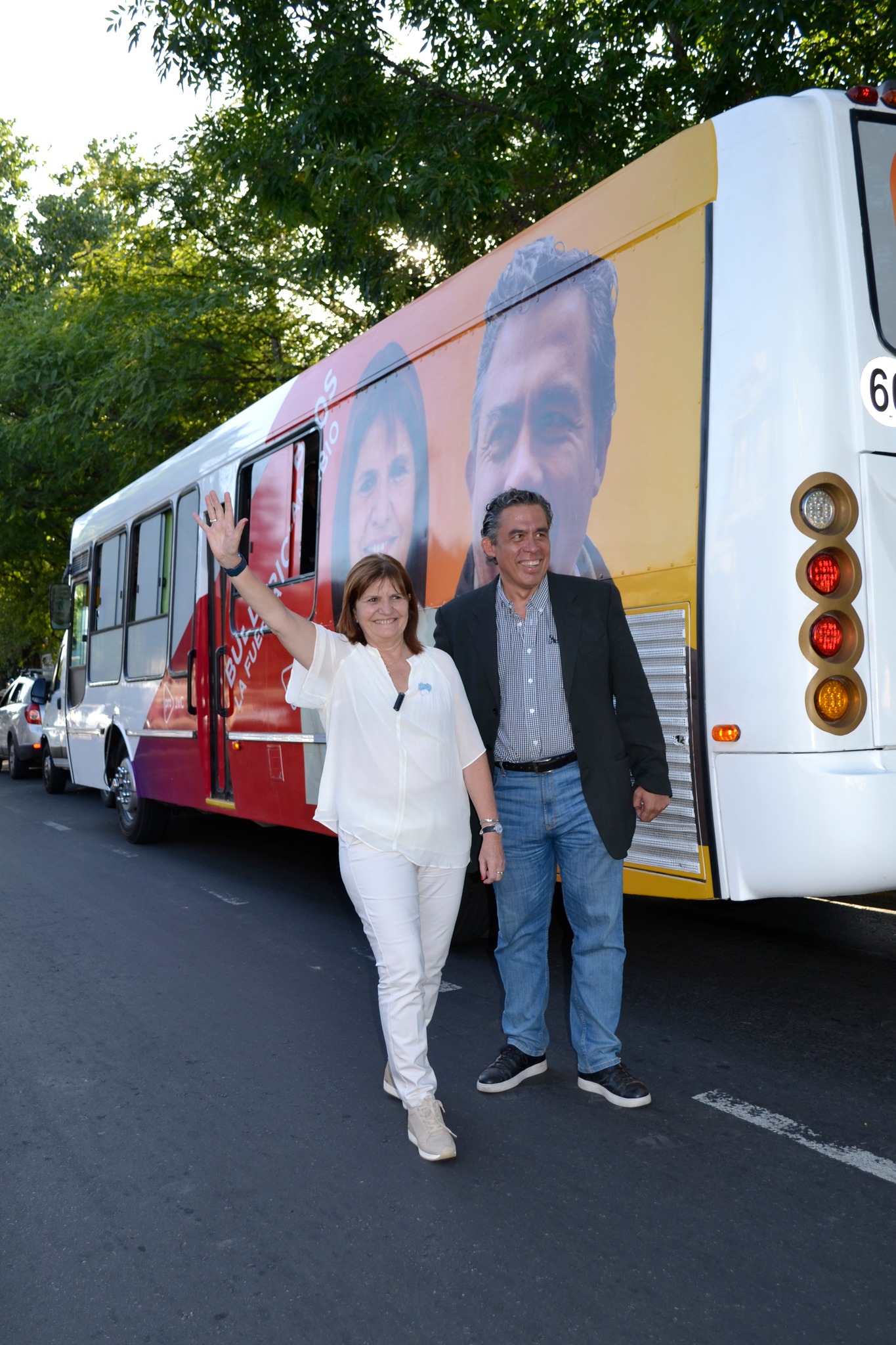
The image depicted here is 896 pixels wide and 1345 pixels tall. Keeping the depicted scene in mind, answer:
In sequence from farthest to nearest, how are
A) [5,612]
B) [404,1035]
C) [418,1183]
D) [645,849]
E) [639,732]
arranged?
[5,612] → [645,849] → [639,732] → [404,1035] → [418,1183]

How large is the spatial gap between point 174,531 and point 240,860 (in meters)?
2.58

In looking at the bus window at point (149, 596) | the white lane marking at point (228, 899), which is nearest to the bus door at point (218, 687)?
the white lane marking at point (228, 899)

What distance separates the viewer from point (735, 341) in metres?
3.86

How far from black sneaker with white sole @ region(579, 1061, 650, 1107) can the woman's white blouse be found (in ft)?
2.88

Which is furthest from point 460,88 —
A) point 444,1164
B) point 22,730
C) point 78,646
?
point 22,730

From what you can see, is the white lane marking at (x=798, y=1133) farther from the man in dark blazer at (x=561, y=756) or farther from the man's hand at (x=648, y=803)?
the man's hand at (x=648, y=803)

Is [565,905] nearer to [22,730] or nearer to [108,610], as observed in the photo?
[108,610]

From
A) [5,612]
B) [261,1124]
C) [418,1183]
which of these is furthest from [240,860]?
[5,612]

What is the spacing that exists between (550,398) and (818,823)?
198 cm

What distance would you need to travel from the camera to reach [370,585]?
3.69 m

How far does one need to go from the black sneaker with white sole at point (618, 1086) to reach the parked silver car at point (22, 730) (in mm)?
16521

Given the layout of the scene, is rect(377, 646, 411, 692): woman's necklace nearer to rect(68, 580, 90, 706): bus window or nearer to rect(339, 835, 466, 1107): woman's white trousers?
rect(339, 835, 466, 1107): woman's white trousers

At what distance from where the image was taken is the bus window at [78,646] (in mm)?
11547

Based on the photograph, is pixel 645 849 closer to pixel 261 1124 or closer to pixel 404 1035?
pixel 404 1035
